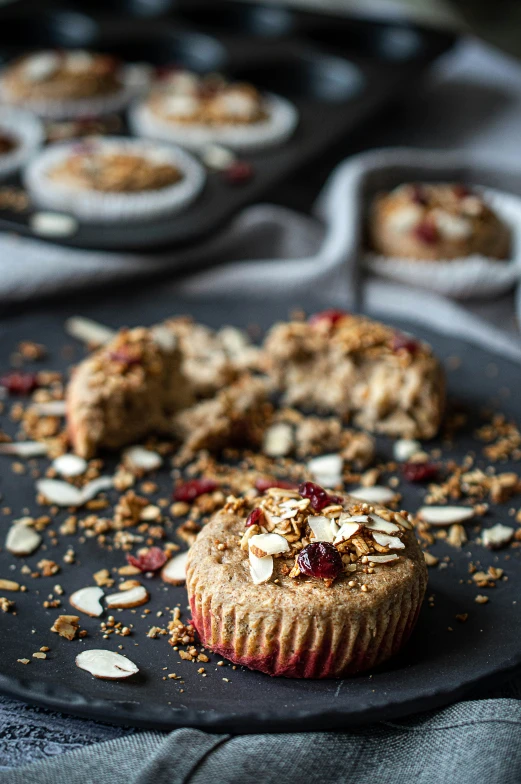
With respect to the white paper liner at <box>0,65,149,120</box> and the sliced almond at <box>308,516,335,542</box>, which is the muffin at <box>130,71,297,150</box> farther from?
the sliced almond at <box>308,516,335,542</box>

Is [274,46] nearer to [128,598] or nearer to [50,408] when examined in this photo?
[50,408]

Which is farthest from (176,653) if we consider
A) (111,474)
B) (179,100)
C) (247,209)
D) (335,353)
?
(179,100)

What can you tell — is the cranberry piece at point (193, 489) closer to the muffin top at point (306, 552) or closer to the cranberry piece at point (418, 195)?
the muffin top at point (306, 552)

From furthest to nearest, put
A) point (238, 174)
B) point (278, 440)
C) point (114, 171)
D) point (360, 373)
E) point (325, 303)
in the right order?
point (238, 174) < point (114, 171) < point (325, 303) < point (360, 373) < point (278, 440)

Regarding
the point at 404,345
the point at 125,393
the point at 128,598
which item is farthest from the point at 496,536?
the point at 125,393

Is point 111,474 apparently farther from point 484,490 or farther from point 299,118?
point 299,118

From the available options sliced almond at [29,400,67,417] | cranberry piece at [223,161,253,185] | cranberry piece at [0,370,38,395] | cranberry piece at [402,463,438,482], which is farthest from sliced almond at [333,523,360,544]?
cranberry piece at [223,161,253,185]

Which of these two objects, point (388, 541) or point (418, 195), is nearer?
point (388, 541)
